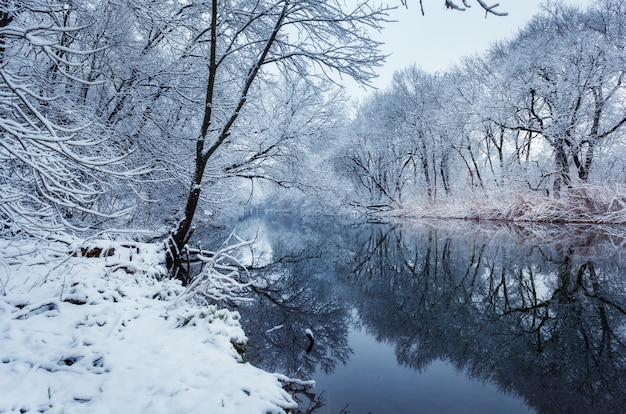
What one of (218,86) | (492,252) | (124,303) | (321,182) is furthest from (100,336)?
(321,182)

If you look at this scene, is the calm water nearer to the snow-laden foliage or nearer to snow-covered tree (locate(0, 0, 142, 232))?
snow-covered tree (locate(0, 0, 142, 232))

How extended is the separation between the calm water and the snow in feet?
2.09

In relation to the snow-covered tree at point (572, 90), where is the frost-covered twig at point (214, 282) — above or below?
below

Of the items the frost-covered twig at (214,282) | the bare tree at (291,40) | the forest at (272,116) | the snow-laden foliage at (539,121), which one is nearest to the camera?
the forest at (272,116)

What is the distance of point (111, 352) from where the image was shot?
240cm

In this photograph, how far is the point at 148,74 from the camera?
6004 millimetres

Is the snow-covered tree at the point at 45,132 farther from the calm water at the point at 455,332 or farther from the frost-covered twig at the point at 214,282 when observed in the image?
the calm water at the point at 455,332

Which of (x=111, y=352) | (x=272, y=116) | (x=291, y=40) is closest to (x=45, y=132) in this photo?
(x=111, y=352)

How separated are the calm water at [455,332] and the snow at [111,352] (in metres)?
0.64

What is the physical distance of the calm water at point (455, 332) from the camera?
2.71 m

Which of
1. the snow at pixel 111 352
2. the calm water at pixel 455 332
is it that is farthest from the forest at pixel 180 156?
the calm water at pixel 455 332

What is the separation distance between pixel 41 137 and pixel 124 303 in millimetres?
2158

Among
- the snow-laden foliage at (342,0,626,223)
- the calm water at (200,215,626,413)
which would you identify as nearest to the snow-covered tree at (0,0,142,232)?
the calm water at (200,215,626,413)

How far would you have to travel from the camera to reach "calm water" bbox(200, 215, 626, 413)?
271 cm
